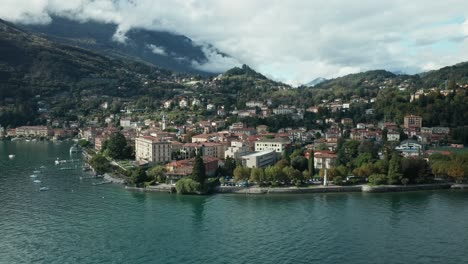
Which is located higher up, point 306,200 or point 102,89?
point 102,89

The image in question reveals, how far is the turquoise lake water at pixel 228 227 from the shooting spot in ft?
37.4

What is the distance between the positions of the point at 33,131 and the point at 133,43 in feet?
290

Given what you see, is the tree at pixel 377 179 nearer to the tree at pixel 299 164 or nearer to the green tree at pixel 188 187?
the tree at pixel 299 164

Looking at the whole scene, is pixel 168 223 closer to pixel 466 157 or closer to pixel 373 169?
pixel 373 169

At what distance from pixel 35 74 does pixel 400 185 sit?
193 ft

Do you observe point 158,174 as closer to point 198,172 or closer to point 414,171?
point 198,172

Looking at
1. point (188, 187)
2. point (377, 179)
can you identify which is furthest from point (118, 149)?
point (377, 179)

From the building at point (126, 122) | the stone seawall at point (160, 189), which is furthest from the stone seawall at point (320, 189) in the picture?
the building at point (126, 122)

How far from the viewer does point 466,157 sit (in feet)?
66.9

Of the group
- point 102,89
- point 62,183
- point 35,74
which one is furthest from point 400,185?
point 35,74

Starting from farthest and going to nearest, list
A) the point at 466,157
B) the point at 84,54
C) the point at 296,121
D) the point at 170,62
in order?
the point at 170,62
the point at 84,54
the point at 296,121
the point at 466,157

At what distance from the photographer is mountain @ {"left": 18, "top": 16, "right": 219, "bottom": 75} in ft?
375

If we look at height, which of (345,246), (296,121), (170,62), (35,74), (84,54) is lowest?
(345,246)

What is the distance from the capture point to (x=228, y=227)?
13.7m
